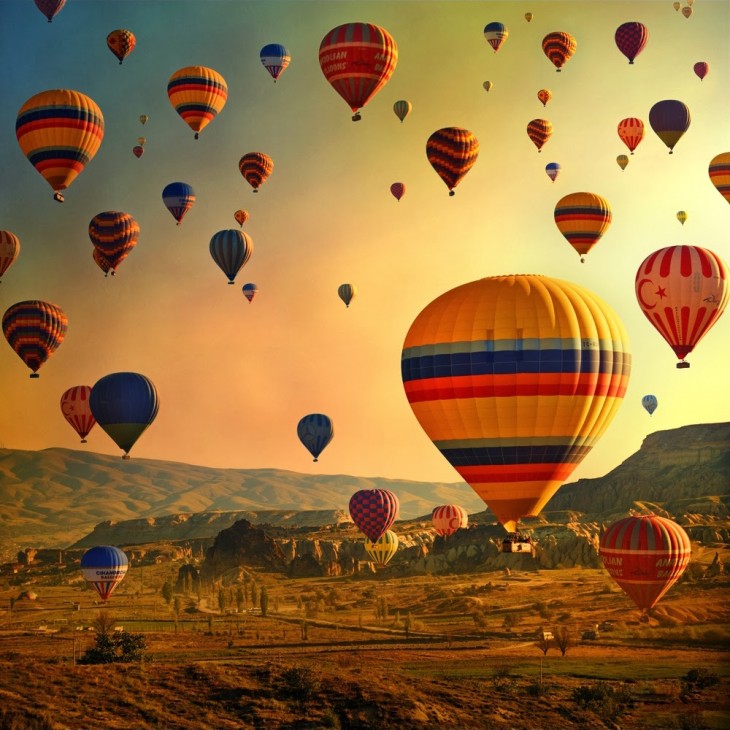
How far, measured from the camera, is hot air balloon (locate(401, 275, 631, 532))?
56531 mm

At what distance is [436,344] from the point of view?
57.8 meters

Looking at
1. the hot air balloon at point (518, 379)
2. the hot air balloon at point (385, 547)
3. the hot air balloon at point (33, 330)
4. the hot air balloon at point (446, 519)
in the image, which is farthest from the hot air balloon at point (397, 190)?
the hot air balloon at point (446, 519)

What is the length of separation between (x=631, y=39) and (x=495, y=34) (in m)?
8.45

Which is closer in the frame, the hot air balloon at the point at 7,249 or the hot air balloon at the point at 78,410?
the hot air balloon at the point at 7,249

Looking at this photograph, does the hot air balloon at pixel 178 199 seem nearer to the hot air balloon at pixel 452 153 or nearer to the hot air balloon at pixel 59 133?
the hot air balloon at pixel 59 133

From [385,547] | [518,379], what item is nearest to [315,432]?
[385,547]

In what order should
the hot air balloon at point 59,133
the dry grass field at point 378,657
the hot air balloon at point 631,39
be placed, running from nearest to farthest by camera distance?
1. the dry grass field at point 378,657
2. the hot air balloon at point 59,133
3. the hot air balloon at point 631,39

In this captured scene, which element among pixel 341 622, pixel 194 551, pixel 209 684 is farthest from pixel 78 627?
pixel 194 551

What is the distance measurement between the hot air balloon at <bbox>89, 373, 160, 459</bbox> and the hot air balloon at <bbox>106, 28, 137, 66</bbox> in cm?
2013

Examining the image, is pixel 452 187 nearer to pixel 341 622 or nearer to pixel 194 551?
pixel 341 622

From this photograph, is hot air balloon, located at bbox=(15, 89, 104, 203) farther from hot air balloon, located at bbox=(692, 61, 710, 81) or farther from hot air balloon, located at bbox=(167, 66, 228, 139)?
hot air balloon, located at bbox=(692, 61, 710, 81)

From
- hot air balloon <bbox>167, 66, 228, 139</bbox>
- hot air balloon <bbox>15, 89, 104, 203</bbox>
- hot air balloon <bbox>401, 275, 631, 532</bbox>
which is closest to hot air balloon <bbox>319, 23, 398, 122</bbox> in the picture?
hot air balloon <bbox>15, 89, 104, 203</bbox>

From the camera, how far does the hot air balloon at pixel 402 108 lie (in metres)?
88.1

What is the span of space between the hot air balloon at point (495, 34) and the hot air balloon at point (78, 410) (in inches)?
1565
